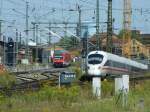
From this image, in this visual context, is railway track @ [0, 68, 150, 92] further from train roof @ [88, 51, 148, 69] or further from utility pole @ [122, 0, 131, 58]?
utility pole @ [122, 0, 131, 58]

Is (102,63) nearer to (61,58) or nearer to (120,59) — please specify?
(120,59)

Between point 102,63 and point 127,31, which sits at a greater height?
point 127,31

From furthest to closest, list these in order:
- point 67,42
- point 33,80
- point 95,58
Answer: point 67,42 < point 95,58 < point 33,80

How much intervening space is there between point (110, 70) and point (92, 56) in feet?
7.14

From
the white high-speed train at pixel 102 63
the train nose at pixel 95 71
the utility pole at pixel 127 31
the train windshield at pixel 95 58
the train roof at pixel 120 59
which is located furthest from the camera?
the utility pole at pixel 127 31

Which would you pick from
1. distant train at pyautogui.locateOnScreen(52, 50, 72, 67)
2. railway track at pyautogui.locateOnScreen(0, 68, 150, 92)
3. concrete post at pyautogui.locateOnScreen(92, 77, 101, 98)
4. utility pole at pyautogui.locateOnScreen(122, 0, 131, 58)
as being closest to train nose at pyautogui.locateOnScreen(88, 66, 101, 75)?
railway track at pyautogui.locateOnScreen(0, 68, 150, 92)

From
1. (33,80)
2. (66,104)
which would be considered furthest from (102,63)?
(66,104)

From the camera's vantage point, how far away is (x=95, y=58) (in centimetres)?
4578

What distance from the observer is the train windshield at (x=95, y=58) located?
45.5 m

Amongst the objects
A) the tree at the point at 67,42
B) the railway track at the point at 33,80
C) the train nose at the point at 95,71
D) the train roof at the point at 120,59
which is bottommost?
the railway track at the point at 33,80

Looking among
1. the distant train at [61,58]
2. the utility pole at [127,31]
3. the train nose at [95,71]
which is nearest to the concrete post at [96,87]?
the train nose at [95,71]

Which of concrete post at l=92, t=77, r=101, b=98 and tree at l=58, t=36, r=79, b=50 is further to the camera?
tree at l=58, t=36, r=79, b=50

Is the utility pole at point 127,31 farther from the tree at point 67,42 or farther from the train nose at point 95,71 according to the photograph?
the train nose at point 95,71

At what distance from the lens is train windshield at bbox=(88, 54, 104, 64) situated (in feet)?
149
